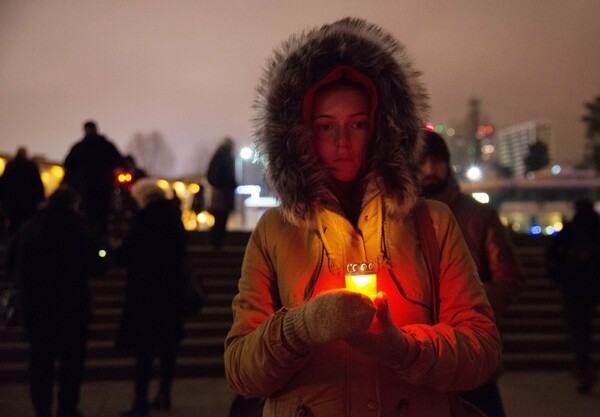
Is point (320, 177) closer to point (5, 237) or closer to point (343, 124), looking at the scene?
point (343, 124)

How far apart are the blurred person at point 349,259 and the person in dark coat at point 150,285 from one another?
4.80 m

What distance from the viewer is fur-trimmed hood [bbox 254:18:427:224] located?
2.10 metres

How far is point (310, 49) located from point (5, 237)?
42.4 ft

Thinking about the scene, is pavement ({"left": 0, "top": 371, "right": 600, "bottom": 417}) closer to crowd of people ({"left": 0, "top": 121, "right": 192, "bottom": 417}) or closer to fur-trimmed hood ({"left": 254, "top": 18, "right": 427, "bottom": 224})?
crowd of people ({"left": 0, "top": 121, "right": 192, "bottom": 417})

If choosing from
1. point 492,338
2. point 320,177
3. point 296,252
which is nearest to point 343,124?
point 320,177

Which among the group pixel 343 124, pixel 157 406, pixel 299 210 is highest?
pixel 343 124

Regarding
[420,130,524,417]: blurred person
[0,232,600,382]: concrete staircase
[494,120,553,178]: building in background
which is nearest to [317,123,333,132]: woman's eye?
[420,130,524,417]: blurred person

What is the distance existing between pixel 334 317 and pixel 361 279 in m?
0.12

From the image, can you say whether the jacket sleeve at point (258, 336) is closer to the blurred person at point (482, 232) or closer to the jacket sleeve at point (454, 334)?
the jacket sleeve at point (454, 334)

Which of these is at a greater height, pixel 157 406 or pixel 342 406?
pixel 342 406

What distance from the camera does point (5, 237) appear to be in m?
13.8

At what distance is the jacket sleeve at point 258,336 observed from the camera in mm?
1865

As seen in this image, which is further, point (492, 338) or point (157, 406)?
point (157, 406)

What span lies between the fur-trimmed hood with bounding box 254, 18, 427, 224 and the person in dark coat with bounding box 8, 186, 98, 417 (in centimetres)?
458
